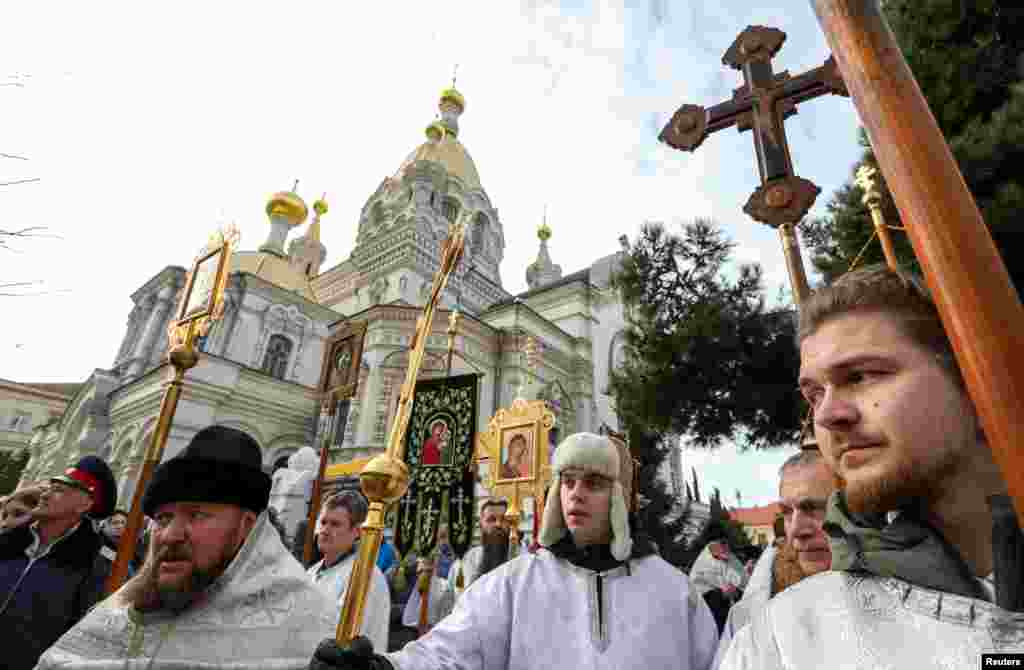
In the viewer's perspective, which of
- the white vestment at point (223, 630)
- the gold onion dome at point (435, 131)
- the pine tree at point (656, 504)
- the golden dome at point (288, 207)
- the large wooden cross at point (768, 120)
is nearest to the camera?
the white vestment at point (223, 630)

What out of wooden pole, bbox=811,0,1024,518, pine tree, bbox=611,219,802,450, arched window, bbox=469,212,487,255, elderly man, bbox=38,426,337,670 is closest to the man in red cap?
elderly man, bbox=38,426,337,670

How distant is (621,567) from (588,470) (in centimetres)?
46

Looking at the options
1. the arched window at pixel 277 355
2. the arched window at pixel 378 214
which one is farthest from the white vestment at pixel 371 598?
the arched window at pixel 378 214

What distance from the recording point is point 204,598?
1.93m

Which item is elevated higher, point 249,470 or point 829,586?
point 249,470

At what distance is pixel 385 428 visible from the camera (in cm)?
1772

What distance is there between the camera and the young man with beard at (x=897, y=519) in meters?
0.78

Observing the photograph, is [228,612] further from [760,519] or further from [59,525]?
[760,519]

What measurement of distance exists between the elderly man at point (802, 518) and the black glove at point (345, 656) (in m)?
1.39

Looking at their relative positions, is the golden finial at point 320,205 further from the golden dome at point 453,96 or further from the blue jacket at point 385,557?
the blue jacket at point 385,557

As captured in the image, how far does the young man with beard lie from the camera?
78 centimetres

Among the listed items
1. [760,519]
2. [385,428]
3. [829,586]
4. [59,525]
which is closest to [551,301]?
[385,428]

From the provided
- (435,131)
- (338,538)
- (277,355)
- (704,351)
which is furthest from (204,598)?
(435,131)

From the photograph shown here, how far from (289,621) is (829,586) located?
1.92 meters
